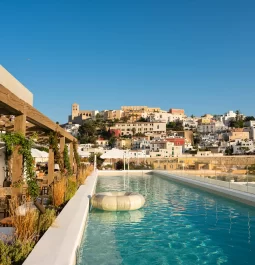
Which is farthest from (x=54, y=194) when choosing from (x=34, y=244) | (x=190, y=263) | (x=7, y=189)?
(x=190, y=263)

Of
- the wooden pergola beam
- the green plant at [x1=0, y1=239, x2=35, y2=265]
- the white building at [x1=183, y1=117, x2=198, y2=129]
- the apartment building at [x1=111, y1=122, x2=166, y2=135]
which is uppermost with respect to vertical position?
the white building at [x1=183, y1=117, x2=198, y2=129]

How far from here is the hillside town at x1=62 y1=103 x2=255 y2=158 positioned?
85938 millimetres

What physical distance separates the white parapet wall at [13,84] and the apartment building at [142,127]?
319 ft

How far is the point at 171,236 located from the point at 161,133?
10443 centimetres

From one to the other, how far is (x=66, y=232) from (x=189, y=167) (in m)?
14.5

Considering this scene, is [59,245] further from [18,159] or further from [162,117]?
[162,117]

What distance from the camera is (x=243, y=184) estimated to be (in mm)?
10938

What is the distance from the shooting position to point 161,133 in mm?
109625

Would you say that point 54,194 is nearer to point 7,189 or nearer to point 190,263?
point 7,189

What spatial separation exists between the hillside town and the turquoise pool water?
63099 mm

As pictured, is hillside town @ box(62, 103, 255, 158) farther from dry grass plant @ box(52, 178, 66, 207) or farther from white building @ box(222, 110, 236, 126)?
dry grass plant @ box(52, 178, 66, 207)

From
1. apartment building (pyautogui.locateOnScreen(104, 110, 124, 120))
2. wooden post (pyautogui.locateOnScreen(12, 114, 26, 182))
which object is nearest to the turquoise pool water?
wooden post (pyautogui.locateOnScreen(12, 114, 26, 182))

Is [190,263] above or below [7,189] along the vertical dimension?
below

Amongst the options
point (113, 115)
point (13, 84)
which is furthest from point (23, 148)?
point (113, 115)
